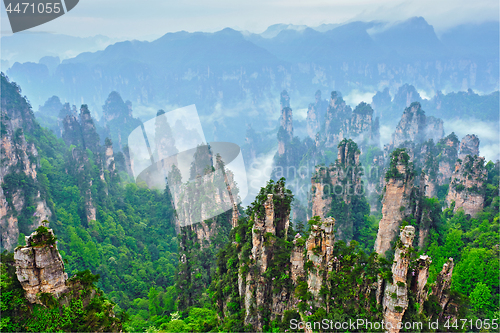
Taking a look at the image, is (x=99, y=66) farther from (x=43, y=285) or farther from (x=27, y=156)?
(x=43, y=285)

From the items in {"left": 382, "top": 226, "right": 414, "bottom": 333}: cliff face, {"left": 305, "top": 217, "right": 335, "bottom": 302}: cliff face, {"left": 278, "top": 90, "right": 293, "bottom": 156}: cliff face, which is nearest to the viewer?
{"left": 382, "top": 226, "right": 414, "bottom": 333}: cliff face

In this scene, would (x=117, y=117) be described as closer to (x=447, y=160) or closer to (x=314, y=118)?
(x=314, y=118)

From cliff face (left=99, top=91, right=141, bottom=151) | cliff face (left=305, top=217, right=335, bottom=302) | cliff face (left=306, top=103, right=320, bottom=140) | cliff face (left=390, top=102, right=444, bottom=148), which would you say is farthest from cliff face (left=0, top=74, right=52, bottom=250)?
cliff face (left=306, top=103, right=320, bottom=140)

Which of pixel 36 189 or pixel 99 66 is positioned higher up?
pixel 99 66

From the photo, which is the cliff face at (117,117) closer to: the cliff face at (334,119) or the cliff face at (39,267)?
the cliff face at (334,119)

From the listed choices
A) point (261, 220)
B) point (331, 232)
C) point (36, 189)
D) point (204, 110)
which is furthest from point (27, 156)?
point (204, 110)

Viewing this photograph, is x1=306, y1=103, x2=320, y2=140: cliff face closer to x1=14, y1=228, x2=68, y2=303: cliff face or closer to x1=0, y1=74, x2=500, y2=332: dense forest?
x1=0, y1=74, x2=500, y2=332: dense forest

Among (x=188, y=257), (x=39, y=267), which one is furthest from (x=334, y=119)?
(x=39, y=267)
